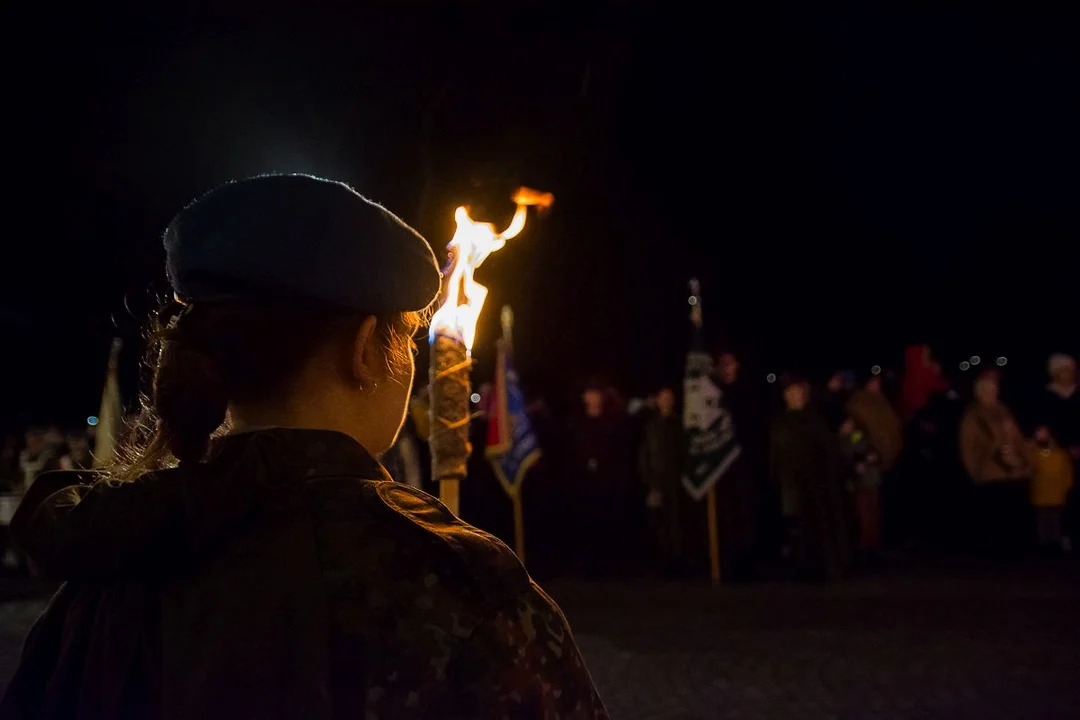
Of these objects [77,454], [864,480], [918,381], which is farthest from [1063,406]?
[77,454]

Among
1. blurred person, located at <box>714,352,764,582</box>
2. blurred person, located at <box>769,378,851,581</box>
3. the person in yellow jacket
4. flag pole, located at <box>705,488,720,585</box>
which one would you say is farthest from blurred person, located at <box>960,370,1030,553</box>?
flag pole, located at <box>705,488,720,585</box>

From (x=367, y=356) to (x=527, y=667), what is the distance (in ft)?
1.41

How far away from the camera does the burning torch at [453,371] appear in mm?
4379

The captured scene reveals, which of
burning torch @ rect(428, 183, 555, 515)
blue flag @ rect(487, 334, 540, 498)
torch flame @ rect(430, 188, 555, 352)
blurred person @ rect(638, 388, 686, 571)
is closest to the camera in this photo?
burning torch @ rect(428, 183, 555, 515)

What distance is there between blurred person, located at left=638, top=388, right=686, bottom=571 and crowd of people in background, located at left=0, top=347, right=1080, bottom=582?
0.06 feet

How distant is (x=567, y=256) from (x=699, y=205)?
13.6 feet

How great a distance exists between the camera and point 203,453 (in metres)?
1.23

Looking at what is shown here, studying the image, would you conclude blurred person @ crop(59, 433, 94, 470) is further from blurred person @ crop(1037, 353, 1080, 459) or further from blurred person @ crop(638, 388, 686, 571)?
blurred person @ crop(1037, 353, 1080, 459)

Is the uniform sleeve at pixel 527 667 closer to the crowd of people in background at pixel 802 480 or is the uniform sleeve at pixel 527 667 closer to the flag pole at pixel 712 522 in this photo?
the crowd of people in background at pixel 802 480

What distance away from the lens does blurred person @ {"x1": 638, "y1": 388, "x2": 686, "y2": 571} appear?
1186cm

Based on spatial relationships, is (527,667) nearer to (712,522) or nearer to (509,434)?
(712,522)

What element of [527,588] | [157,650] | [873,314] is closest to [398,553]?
[527,588]

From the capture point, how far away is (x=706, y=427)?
11.0 meters

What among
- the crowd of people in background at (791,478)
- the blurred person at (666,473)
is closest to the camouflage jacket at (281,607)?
the crowd of people in background at (791,478)
